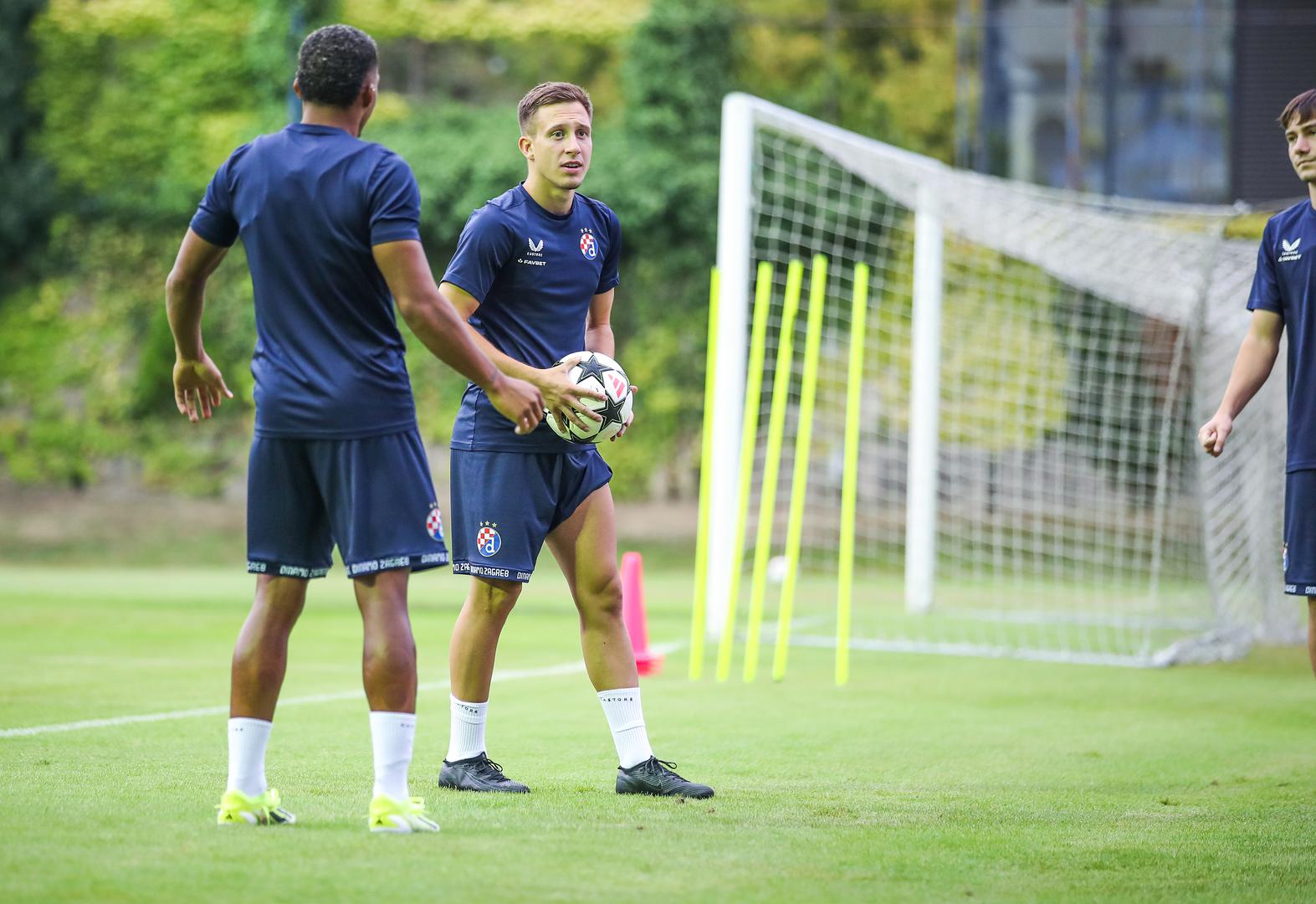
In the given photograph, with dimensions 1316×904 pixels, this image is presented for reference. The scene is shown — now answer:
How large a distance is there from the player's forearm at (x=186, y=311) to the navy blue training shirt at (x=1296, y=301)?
331cm

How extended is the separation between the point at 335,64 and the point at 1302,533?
10.5ft

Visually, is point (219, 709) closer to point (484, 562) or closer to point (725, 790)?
point (484, 562)

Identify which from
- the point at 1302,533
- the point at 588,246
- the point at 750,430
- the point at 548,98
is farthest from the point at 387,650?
the point at 750,430

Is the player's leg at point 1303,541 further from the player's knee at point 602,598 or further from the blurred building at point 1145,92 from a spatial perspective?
the blurred building at point 1145,92

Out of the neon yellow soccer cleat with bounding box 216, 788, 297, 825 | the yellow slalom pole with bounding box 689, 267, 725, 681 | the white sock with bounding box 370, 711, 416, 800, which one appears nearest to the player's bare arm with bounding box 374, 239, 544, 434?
the white sock with bounding box 370, 711, 416, 800

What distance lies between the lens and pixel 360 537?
4184 millimetres

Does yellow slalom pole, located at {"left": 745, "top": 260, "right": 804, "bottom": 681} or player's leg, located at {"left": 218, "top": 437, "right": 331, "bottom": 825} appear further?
yellow slalom pole, located at {"left": 745, "top": 260, "right": 804, "bottom": 681}

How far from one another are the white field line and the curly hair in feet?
9.59

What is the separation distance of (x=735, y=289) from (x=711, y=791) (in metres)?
6.19

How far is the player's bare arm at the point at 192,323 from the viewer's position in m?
4.28

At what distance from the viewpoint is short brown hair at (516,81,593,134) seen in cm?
529

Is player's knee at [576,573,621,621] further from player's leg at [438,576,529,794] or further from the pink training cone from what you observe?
the pink training cone

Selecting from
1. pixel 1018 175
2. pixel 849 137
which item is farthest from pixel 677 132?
pixel 849 137

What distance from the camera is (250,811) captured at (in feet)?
14.2
